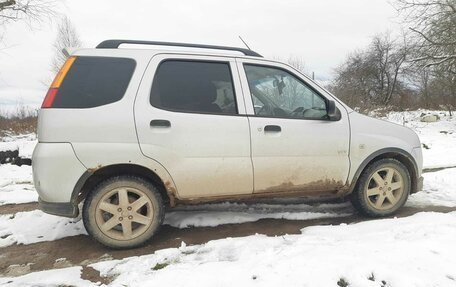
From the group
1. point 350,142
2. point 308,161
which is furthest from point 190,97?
point 350,142

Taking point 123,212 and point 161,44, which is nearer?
point 123,212

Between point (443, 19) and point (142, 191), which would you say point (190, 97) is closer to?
point (142, 191)

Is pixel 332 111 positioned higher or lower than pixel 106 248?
higher

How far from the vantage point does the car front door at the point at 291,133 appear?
3.66 meters

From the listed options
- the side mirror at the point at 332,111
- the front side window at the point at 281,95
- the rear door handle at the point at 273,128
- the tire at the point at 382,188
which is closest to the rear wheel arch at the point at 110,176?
the rear door handle at the point at 273,128

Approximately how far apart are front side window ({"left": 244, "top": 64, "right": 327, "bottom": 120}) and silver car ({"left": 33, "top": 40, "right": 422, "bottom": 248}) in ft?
0.04

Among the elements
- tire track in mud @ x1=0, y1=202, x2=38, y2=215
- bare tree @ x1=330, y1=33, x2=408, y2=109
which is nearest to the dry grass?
tire track in mud @ x1=0, y1=202, x2=38, y2=215

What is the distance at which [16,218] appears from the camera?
447 cm

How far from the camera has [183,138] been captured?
11.1 feet

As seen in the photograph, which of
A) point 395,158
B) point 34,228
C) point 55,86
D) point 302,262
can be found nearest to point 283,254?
point 302,262

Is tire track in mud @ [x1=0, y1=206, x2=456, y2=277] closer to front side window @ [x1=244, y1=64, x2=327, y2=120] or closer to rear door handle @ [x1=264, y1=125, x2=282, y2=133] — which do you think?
rear door handle @ [x1=264, y1=125, x2=282, y2=133]

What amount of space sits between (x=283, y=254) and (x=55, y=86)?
2.52 meters

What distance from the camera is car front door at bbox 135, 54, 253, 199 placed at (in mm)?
3357

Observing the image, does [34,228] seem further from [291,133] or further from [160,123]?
[291,133]
